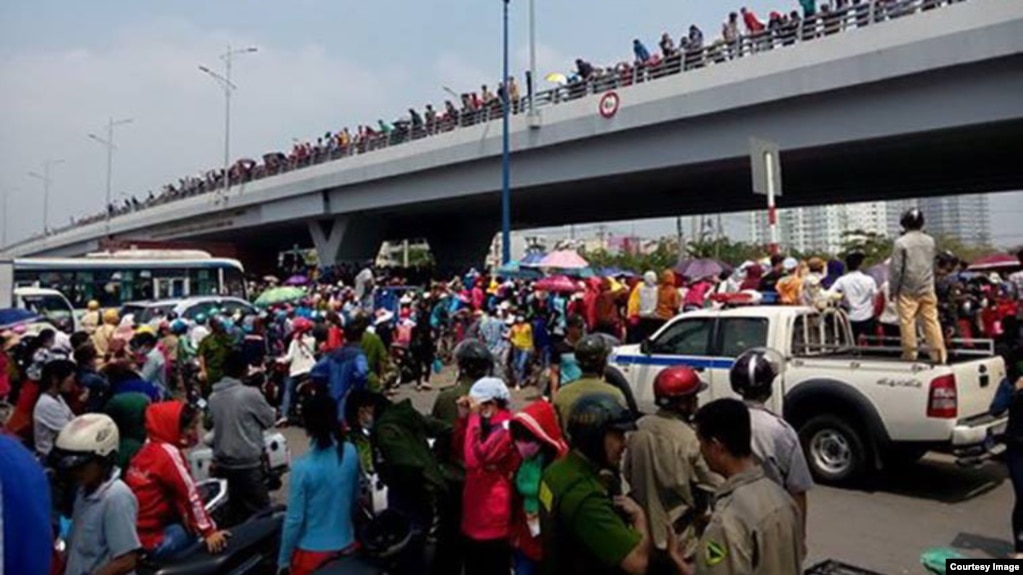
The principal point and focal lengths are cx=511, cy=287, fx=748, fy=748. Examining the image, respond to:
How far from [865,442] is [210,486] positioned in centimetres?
583

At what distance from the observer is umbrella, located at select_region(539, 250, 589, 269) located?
63.6ft

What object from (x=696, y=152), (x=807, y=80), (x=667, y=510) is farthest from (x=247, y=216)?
(x=667, y=510)

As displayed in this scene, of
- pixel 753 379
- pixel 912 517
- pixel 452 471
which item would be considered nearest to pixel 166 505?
pixel 452 471

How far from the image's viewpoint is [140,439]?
5246 mm

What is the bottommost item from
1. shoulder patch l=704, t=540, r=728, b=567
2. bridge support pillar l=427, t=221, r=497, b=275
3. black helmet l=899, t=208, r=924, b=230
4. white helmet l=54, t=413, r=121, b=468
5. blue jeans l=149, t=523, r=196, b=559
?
blue jeans l=149, t=523, r=196, b=559

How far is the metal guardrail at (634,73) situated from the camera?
57.0 feet

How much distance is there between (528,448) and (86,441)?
201 centimetres

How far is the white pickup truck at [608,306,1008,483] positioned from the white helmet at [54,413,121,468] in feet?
15.4

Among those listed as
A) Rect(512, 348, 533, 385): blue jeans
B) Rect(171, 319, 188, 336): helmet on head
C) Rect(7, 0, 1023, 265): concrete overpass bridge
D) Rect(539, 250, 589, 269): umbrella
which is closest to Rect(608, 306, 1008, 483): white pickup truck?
Rect(512, 348, 533, 385): blue jeans

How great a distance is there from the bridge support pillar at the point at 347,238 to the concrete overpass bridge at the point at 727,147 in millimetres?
83

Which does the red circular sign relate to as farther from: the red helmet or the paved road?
the red helmet

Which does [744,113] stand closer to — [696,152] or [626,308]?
[696,152]

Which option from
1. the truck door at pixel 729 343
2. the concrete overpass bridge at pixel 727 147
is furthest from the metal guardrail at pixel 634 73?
the truck door at pixel 729 343

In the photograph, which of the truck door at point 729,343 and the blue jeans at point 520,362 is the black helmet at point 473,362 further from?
the blue jeans at point 520,362
